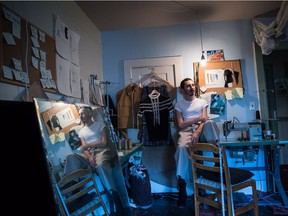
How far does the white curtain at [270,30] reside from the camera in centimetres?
243

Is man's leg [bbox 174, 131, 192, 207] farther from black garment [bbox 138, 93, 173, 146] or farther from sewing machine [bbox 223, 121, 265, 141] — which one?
sewing machine [bbox 223, 121, 265, 141]

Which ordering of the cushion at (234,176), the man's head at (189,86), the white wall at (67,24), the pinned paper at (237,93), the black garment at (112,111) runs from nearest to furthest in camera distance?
Result: the white wall at (67,24), the cushion at (234,176), the man's head at (189,86), the pinned paper at (237,93), the black garment at (112,111)

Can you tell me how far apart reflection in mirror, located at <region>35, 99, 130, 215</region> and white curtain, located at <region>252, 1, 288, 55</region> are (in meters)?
2.20

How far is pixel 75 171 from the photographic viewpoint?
146cm

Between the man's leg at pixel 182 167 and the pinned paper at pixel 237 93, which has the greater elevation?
the pinned paper at pixel 237 93

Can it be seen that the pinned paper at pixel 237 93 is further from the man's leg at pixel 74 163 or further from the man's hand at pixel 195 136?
the man's leg at pixel 74 163

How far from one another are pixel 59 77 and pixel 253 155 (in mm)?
2741

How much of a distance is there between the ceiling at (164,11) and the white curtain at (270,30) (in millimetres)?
191

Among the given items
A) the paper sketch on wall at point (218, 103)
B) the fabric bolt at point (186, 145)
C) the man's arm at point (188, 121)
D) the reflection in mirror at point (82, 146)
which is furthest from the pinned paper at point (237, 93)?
the reflection in mirror at point (82, 146)

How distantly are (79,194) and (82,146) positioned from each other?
353mm

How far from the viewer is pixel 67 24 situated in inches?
93.4

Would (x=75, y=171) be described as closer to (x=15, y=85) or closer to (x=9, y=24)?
(x=15, y=85)

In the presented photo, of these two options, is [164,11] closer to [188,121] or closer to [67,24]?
[67,24]

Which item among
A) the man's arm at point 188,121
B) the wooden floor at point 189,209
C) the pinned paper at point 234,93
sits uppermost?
the pinned paper at point 234,93
